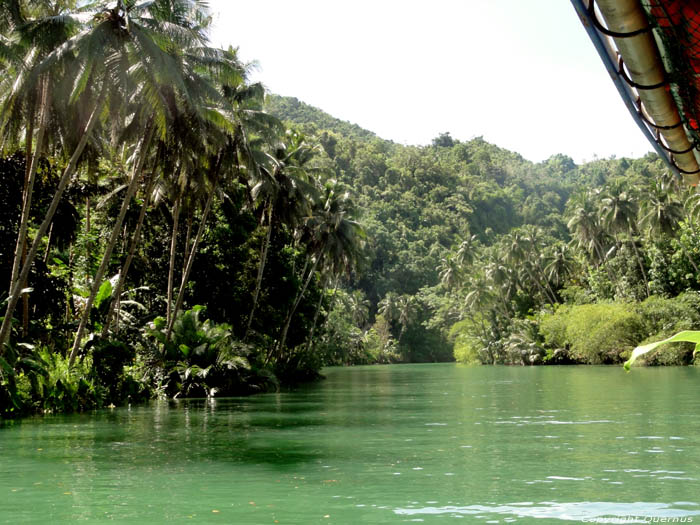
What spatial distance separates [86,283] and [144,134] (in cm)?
990

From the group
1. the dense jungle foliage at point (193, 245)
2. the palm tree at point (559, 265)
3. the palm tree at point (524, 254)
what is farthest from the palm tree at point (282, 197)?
the palm tree at point (559, 265)

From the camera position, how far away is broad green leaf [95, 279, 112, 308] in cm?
2605

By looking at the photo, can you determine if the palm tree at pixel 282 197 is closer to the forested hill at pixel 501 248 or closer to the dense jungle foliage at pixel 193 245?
the dense jungle foliage at pixel 193 245

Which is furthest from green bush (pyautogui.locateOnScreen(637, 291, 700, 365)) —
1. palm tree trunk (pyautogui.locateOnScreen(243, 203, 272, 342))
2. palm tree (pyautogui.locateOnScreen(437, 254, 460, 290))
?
palm tree (pyautogui.locateOnScreen(437, 254, 460, 290))

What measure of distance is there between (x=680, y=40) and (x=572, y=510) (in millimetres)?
7332

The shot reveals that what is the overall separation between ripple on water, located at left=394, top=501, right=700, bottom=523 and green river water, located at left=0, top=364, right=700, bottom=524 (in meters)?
0.02

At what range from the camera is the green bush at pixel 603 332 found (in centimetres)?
6178

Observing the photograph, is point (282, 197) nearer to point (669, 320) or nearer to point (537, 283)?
point (669, 320)

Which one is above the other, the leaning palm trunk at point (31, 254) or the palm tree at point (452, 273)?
the palm tree at point (452, 273)

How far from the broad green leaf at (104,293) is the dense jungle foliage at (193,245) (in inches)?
2.8

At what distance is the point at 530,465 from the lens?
40.2 ft

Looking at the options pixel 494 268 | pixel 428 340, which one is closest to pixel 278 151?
pixel 494 268

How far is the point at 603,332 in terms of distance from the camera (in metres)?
62.3

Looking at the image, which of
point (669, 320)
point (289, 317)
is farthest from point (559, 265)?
point (289, 317)
